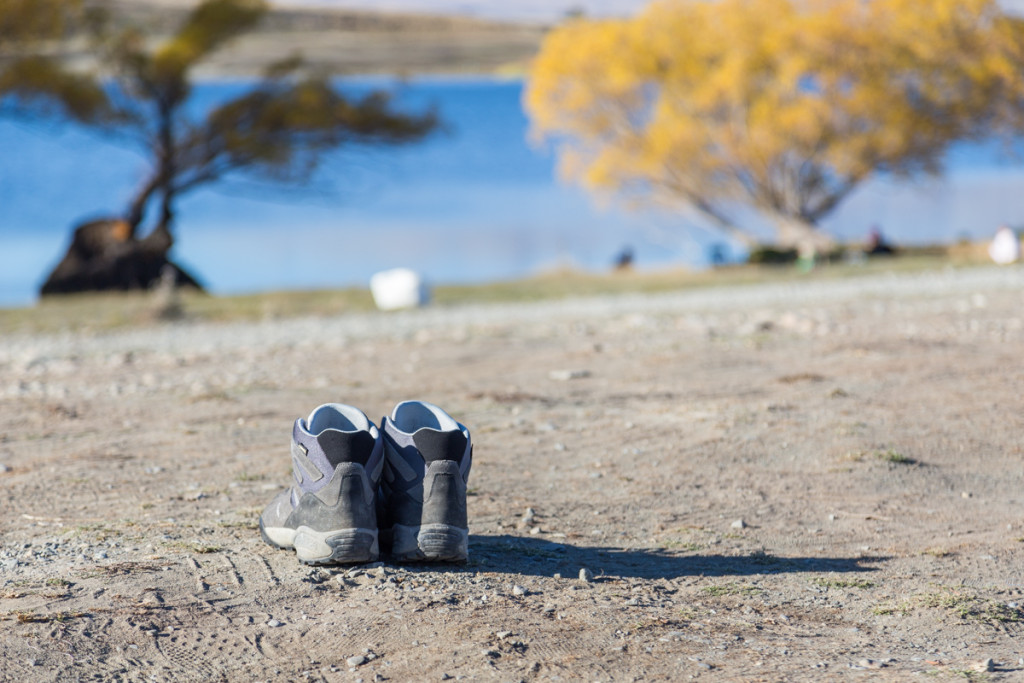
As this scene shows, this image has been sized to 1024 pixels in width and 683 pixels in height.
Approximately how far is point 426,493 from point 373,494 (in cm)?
15

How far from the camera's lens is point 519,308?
10703 millimetres

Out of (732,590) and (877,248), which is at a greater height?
(877,248)

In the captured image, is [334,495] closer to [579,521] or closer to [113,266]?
[579,521]

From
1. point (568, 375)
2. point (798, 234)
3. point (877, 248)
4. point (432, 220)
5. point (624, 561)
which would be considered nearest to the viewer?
point (624, 561)

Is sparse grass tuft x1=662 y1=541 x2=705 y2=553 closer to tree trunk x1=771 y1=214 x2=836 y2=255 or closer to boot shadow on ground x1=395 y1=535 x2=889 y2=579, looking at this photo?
boot shadow on ground x1=395 y1=535 x2=889 y2=579

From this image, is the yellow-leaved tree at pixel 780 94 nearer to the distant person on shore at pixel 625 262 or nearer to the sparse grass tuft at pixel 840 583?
the distant person on shore at pixel 625 262

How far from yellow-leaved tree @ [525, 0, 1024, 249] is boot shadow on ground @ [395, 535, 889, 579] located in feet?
48.8

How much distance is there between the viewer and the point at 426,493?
3012 millimetres

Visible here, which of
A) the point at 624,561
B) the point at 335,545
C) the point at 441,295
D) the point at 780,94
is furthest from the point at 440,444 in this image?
the point at 780,94

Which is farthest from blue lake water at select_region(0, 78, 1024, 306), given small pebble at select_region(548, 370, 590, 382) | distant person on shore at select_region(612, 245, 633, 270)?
small pebble at select_region(548, 370, 590, 382)

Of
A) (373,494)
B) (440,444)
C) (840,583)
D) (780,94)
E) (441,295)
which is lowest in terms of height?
(840,583)

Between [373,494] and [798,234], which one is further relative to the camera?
[798,234]

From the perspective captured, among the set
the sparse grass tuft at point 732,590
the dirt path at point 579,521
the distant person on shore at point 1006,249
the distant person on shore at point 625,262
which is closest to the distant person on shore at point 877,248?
the distant person on shore at point 1006,249

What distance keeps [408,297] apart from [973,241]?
34.9 feet
